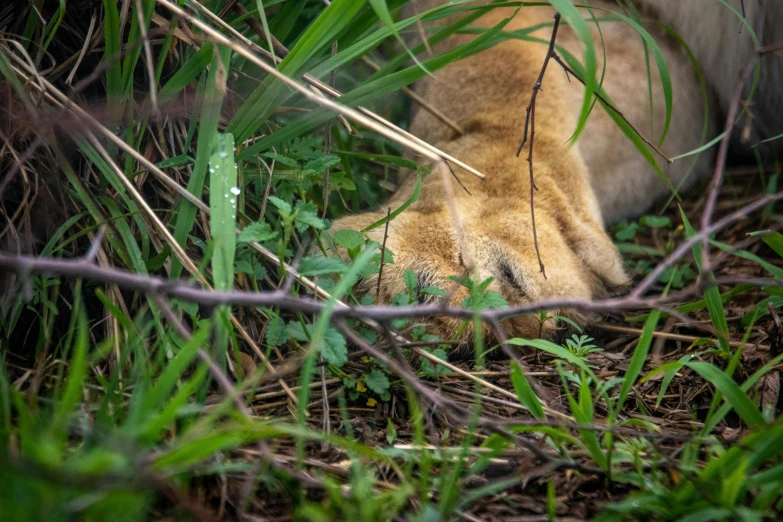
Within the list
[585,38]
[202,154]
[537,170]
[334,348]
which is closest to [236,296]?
[334,348]

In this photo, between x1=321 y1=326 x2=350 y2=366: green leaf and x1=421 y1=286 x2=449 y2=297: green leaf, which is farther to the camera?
x1=421 y1=286 x2=449 y2=297: green leaf

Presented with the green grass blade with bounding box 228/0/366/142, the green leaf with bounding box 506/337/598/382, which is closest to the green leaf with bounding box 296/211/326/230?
the green grass blade with bounding box 228/0/366/142

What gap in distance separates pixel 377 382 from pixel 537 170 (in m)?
0.71

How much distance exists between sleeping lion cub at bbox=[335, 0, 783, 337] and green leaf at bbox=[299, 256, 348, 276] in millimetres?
226

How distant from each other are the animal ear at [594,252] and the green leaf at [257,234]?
75cm

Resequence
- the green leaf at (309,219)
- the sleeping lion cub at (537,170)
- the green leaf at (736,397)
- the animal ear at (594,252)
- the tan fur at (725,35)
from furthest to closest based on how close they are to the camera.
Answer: the tan fur at (725,35)
the animal ear at (594,252)
the sleeping lion cub at (537,170)
the green leaf at (309,219)
the green leaf at (736,397)

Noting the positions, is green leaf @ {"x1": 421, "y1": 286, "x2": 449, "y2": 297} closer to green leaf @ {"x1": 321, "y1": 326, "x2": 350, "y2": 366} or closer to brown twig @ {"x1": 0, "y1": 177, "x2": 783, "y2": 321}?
green leaf @ {"x1": 321, "y1": 326, "x2": 350, "y2": 366}

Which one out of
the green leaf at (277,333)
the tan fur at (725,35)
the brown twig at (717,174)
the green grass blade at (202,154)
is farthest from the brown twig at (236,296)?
the tan fur at (725,35)

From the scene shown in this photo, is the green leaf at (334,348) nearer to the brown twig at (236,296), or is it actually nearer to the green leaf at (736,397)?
the brown twig at (236,296)

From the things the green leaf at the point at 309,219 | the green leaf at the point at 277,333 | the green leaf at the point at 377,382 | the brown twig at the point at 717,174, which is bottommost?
the green leaf at the point at 377,382

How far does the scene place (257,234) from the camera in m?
1.27

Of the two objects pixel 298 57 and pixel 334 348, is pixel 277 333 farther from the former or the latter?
pixel 298 57

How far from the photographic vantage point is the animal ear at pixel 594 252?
1.66 m

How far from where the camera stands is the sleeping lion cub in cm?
152
